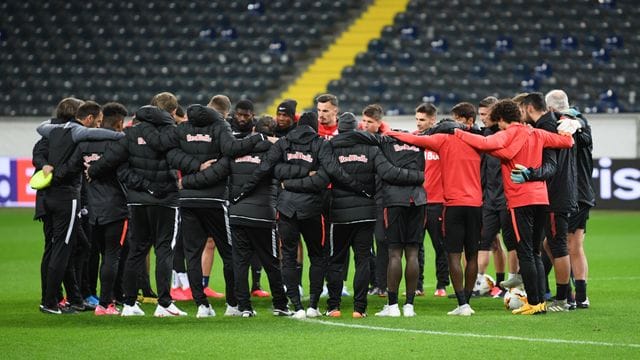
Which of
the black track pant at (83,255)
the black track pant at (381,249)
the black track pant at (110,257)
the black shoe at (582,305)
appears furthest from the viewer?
the black track pant at (381,249)

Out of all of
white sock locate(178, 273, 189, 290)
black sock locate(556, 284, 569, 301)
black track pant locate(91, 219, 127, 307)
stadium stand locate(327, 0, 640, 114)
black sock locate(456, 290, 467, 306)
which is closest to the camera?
black sock locate(456, 290, 467, 306)

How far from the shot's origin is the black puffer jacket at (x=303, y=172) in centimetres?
1053

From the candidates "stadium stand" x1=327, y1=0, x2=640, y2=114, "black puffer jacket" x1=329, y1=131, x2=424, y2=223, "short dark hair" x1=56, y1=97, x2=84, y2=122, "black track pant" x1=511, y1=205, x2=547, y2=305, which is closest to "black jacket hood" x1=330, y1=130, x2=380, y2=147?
"black puffer jacket" x1=329, y1=131, x2=424, y2=223

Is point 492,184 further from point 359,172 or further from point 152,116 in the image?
point 152,116

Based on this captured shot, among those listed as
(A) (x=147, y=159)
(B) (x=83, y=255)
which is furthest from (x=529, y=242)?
(B) (x=83, y=255)

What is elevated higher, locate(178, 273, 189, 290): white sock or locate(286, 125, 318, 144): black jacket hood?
locate(286, 125, 318, 144): black jacket hood

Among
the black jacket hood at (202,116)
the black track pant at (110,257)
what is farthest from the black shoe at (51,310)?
the black jacket hood at (202,116)

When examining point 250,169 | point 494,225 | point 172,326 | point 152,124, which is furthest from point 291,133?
point 494,225

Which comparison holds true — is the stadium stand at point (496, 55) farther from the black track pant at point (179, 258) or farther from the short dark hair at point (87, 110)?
the short dark hair at point (87, 110)

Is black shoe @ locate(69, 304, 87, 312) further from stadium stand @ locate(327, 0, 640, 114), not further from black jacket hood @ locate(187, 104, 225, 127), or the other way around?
stadium stand @ locate(327, 0, 640, 114)

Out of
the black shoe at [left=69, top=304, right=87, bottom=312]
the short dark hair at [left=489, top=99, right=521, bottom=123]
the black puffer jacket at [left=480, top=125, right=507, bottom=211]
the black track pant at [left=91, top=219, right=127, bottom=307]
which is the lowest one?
the black shoe at [left=69, top=304, right=87, bottom=312]

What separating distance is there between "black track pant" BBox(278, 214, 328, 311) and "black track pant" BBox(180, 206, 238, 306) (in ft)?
1.85

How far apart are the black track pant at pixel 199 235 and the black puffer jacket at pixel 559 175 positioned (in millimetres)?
3166

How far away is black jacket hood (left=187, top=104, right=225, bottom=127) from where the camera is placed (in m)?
10.7
